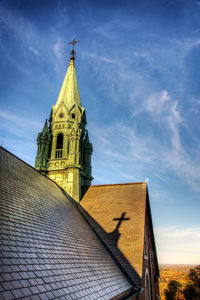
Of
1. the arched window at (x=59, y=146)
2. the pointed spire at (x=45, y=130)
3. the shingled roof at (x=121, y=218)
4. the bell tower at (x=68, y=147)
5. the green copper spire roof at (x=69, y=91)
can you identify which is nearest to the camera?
the shingled roof at (x=121, y=218)

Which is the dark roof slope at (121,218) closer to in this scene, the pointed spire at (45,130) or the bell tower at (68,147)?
the bell tower at (68,147)

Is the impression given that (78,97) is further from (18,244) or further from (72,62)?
(18,244)

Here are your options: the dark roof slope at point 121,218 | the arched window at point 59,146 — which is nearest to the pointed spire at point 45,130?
the arched window at point 59,146

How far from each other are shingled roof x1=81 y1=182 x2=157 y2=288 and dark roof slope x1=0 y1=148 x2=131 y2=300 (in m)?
1.32

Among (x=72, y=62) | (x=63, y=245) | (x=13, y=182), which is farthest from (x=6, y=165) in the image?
(x=72, y=62)

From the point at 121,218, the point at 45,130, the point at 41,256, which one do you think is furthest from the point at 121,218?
the point at 45,130

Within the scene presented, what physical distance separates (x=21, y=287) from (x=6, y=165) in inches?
320

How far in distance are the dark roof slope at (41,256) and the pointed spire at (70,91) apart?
15.0 m

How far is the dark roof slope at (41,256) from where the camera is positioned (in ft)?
17.8

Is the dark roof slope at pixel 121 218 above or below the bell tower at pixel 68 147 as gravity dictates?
below

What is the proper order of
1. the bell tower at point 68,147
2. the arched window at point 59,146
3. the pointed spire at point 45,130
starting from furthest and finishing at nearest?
the pointed spire at point 45,130 → the arched window at point 59,146 → the bell tower at point 68,147

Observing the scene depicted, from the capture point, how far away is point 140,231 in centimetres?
1565

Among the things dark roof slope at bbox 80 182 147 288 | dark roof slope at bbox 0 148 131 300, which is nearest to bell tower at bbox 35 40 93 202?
dark roof slope at bbox 80 182 147 288

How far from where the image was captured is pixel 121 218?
56.7ft
